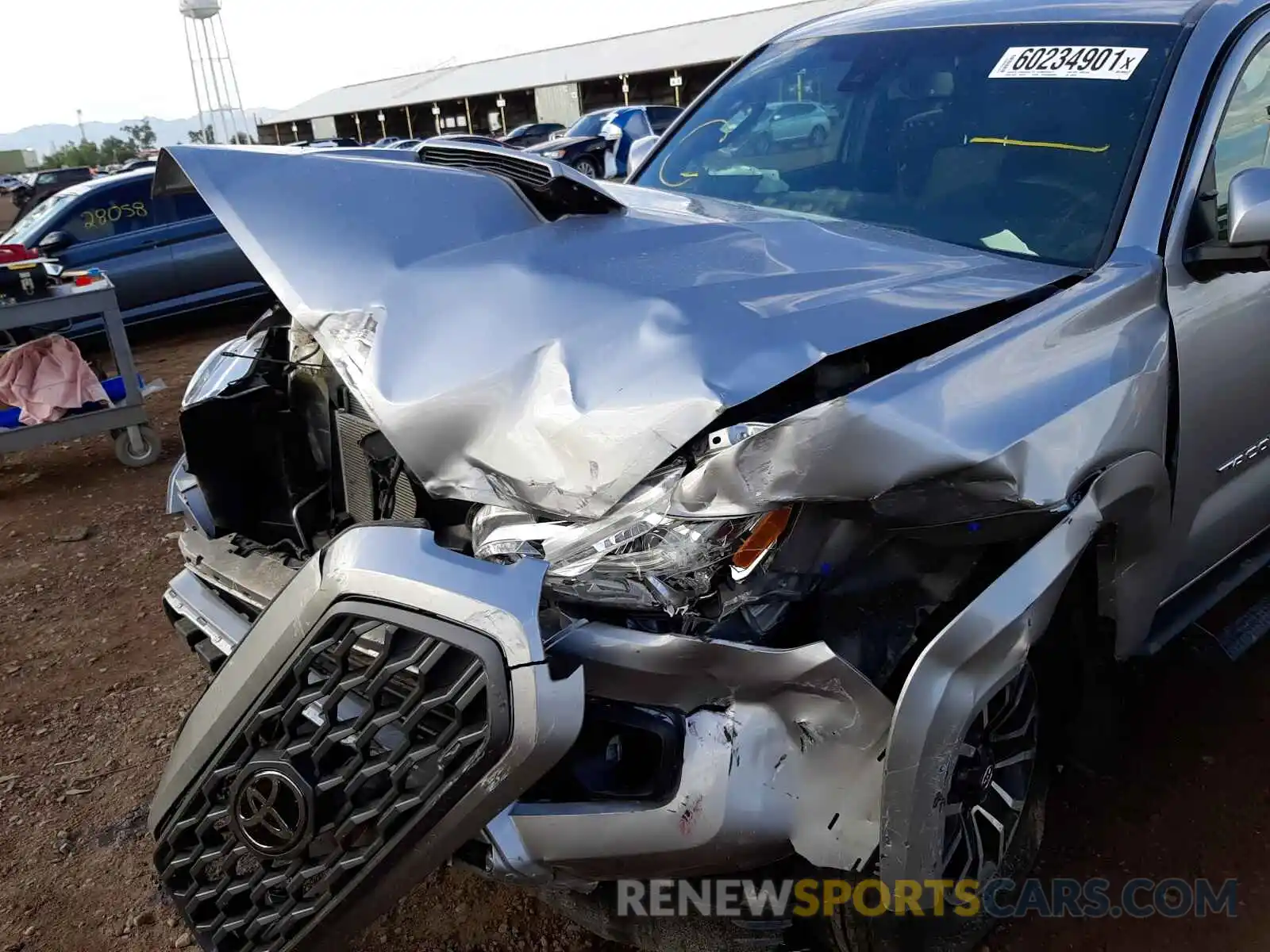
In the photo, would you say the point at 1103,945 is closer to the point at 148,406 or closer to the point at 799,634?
the point at 799,634

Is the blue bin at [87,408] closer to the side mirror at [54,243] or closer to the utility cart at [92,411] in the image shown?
the utility cart at [92,411]

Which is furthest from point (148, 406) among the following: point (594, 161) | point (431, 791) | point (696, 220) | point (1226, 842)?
point (594, 161)

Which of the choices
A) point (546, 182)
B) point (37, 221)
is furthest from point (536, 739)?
point (37, 221)

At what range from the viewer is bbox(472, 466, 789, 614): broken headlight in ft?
5.36

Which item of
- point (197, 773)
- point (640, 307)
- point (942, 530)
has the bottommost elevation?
point (197, 773)

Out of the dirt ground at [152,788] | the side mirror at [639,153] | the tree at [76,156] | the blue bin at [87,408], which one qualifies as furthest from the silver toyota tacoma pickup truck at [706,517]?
the tree at [76,156]

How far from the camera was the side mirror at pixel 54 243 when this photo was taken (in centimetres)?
834

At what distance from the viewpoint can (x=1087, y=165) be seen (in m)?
2.41

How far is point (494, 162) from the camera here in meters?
2.34

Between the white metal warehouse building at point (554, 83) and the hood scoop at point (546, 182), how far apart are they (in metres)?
27.8

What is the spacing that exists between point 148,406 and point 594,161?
888 centimetres

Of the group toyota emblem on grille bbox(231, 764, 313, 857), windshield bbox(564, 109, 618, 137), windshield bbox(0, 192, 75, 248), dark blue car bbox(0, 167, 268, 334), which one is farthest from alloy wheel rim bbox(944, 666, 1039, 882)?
windshield bbox(564, 109, 618, 137)

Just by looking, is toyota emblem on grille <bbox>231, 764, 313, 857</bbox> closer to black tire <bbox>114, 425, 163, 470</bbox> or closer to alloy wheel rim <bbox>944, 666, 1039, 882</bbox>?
alloy wheel rim <bbox>944, 666, 1039, 882</bbox>

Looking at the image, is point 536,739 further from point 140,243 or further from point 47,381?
point 140,243
